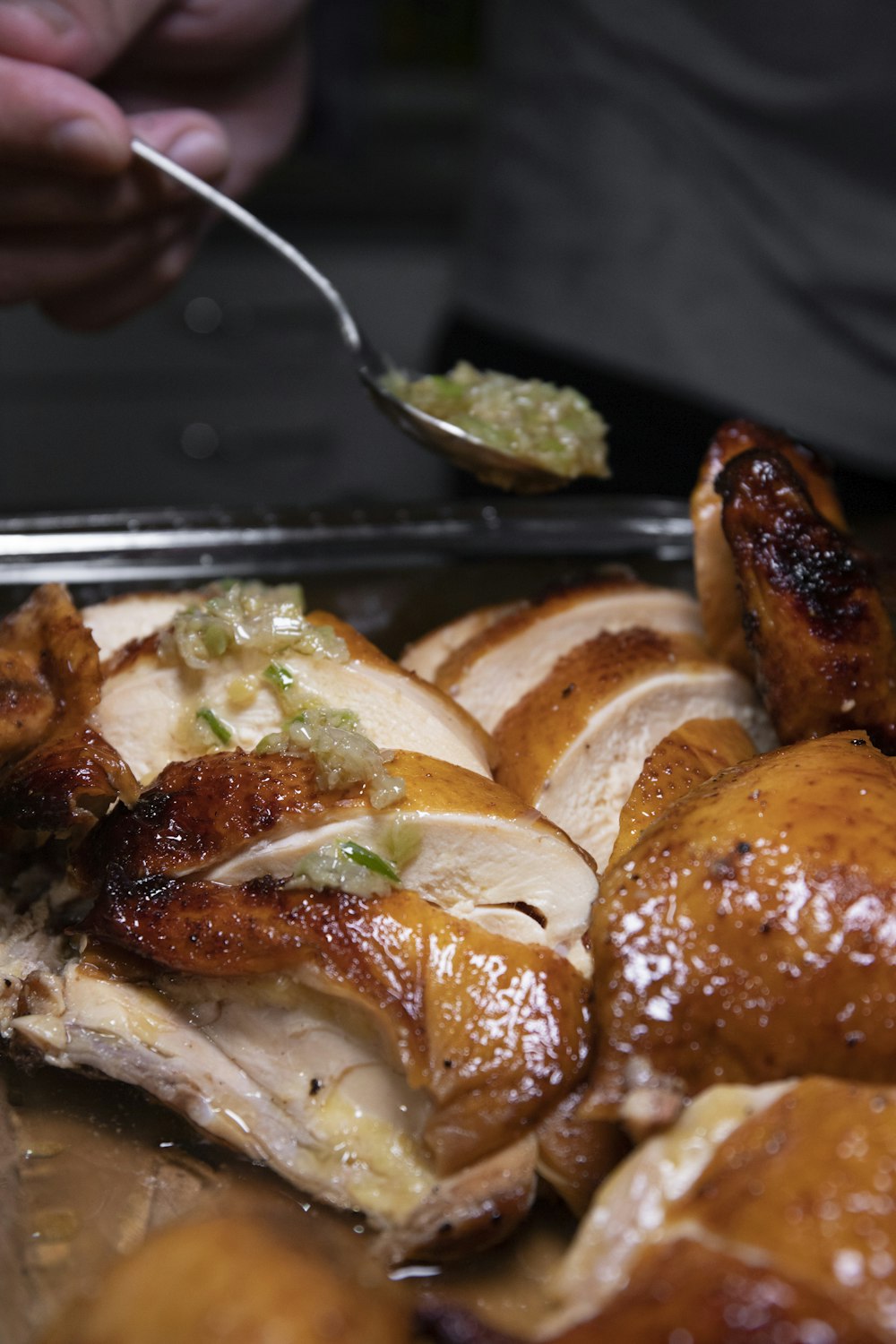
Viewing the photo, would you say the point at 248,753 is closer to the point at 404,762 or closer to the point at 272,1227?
the point at 404,762

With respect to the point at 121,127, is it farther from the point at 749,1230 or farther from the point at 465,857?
the point at 749,1230

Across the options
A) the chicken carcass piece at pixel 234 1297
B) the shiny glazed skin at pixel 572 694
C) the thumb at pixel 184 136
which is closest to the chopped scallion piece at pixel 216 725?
the shiny glazed skin at pixel 572 694

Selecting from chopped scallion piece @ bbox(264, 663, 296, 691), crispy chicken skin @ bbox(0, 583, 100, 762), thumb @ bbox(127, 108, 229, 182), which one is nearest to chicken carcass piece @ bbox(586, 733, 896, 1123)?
chopped scallion piece @ bbox(264, 663, 296, 691)

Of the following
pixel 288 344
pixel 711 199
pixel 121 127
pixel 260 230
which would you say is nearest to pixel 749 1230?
pixel 260 230

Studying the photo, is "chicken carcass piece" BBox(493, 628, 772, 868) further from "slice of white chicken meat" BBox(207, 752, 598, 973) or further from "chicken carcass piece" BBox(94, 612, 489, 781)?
"slice of white chicken meat" BBox(207, 752, 598, 973)

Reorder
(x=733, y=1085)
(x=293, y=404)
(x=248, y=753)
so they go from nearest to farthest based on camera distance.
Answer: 1. (x=733, y=1085)
2. (x=248, y=753)
3. (x=293, y=404)

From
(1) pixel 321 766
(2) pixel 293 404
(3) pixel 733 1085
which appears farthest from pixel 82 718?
(2) pixel 293 404
